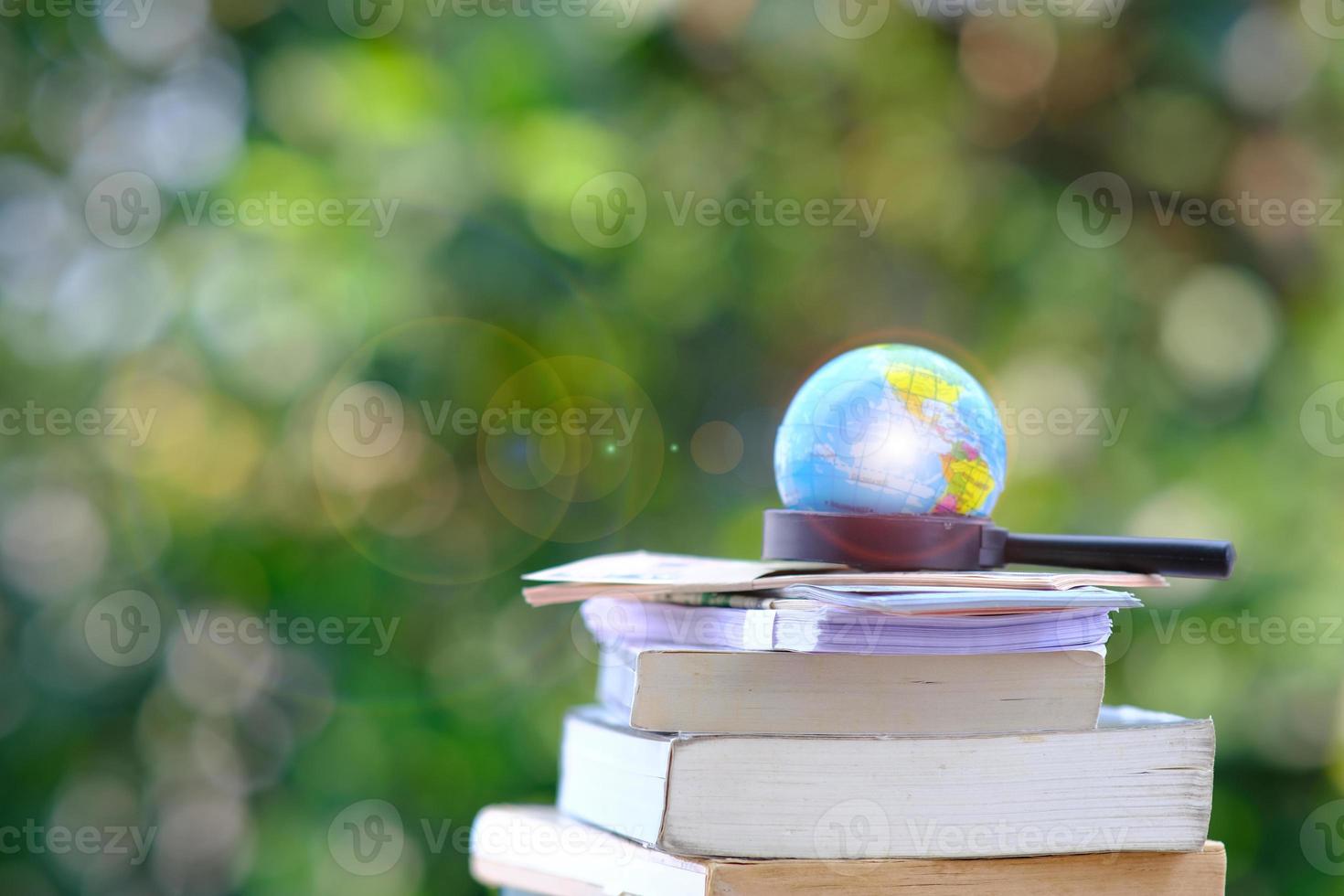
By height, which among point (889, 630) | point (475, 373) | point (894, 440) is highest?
point (475, 373)

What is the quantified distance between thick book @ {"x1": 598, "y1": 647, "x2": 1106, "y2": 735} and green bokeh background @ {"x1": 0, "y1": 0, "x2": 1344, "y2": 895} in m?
1.10

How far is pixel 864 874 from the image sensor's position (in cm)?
61

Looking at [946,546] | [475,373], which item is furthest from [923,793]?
[475,373]

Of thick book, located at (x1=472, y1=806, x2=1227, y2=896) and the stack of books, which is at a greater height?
the stack of books

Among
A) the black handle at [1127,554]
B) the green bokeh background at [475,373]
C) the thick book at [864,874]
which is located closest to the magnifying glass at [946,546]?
the black handle at [1127,554]

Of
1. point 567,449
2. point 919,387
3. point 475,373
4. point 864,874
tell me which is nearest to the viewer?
point 864,874

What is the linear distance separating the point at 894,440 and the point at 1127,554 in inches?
5.8

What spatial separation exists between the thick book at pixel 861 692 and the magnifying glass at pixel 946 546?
0.07 m

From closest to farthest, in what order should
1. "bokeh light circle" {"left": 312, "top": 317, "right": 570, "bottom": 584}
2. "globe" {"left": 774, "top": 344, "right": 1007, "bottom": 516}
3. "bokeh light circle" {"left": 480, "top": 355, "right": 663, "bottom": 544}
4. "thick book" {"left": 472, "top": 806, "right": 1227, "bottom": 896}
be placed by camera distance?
"thick book" {"left": 472, "top": 806, "right": 1227, "bottom": 896} < "globe" {"left": 774, "top": 344, "right": 1007, "bottom": 516} < "bokeh light circle" {"left": 312, "top": 317, "right": 570, "bottom": 584} < "bokeh light circle" {"left": 480, "top": 355, "right": 663, "bottom": 544}

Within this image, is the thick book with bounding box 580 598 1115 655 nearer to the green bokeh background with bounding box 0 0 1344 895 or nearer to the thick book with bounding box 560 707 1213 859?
the thick book with bounding box 560 707 1213 859

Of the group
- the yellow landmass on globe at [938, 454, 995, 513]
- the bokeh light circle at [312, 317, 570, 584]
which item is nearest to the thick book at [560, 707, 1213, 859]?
the yellow landmass on globe at [938, 454, 995, 513]

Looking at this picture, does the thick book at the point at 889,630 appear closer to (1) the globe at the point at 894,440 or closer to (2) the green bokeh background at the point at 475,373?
(1) the globe at the point at 894,440

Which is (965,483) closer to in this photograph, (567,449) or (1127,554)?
(1127,554)

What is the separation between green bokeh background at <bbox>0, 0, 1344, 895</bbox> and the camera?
168 cm
